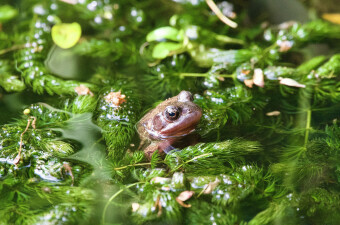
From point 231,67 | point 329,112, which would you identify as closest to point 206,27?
point 231,67

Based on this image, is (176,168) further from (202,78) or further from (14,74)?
(14,74)

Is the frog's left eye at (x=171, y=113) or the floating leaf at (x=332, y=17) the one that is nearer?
the frog's left eye at (x=171, y=113)

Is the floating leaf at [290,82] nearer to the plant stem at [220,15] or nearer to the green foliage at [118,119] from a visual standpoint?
the plant stem at [220,15]

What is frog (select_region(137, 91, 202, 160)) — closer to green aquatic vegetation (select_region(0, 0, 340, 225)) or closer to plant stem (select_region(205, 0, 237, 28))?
green aquatic vegetation (select_region(0, 0, 340, 225))

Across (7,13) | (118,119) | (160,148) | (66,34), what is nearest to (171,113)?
(160,148)

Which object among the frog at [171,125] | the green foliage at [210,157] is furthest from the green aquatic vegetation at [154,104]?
the frog at [171,125]

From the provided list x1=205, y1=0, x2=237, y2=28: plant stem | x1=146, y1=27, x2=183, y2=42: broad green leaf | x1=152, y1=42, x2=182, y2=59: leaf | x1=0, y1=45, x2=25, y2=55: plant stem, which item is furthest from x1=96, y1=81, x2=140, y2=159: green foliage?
x1=205, y1=0, x2=237, y2=28: plant stem
